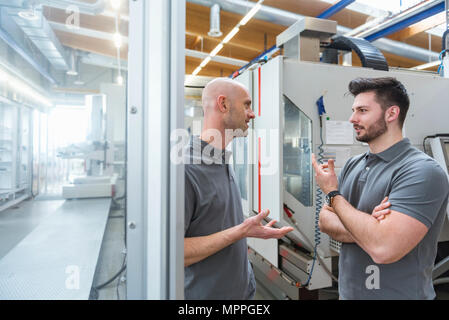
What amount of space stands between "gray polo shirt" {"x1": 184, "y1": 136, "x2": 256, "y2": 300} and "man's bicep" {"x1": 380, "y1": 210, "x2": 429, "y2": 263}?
0.59 metres

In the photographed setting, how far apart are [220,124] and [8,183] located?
1097mm

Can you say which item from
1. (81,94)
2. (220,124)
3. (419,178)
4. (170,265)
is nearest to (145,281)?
(170,265)

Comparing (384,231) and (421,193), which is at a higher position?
(421,193)

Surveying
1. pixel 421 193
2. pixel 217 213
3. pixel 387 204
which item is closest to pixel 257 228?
pixel 217 213

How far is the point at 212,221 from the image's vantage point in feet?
3.65

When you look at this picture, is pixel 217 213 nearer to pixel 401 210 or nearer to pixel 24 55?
pixel 401 210

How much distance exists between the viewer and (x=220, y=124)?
1248 millimetres

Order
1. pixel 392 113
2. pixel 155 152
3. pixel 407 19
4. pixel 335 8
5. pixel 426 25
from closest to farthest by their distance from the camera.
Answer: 1. pixel 155 152
2. pixel 392 113
3. pixel 407 19
4. pixel 335 8
5. pixel 426 25

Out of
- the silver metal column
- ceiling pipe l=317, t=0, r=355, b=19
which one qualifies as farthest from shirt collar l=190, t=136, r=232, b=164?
ceiling pipe l=317, t=0, r=355, b=19

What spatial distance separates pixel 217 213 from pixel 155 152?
0.61 metres

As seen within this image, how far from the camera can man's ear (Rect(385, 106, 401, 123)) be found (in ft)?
4.01

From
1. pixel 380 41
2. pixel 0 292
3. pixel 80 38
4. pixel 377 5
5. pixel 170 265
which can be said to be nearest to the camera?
pixel 170 265

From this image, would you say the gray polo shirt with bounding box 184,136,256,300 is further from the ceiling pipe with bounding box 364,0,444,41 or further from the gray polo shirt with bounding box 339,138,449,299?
the ceiling pipe with bounding box 364,0,444,41

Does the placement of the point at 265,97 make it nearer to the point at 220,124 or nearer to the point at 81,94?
the point at 220,124
